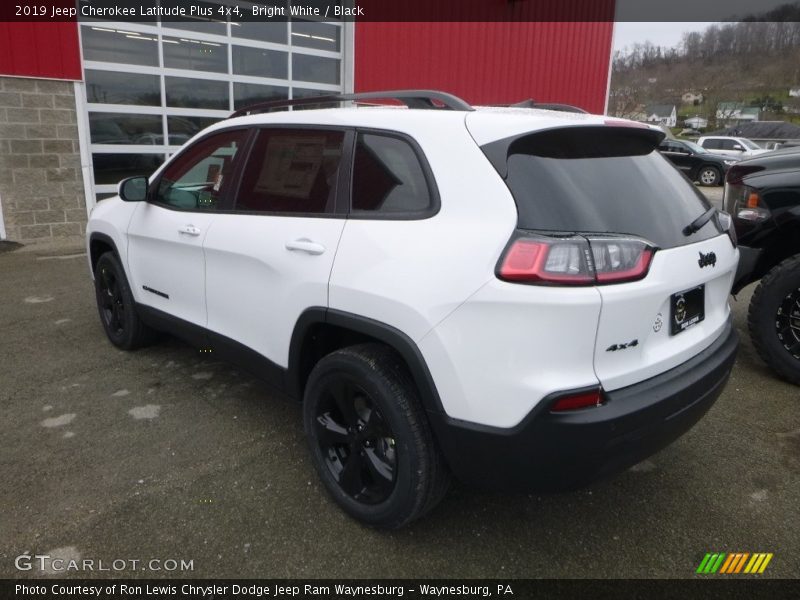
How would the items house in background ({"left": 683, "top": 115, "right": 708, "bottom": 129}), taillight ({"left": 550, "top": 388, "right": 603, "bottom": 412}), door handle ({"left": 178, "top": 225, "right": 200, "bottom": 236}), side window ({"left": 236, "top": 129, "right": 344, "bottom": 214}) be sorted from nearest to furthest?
taillight ({"left": 550, "top": 388, "right": 603, "bottom": 412}), side window ({"left": 236, "top": 129, "right": 344, "bottom": 214}), door handle ({"left": 178, "top": 225, "right": 200, "bottom": 236}), house in background ({"left": 683, "top": 115, "right": 708, "bottom": 129})

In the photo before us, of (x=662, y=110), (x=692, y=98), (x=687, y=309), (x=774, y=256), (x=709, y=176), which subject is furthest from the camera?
(x=662, y=110)

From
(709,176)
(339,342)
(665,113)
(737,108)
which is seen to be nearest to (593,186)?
(339,342)

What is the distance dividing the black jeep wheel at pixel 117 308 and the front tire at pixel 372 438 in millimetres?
1994

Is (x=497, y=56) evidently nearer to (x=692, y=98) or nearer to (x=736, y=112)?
(x=736, y=112)

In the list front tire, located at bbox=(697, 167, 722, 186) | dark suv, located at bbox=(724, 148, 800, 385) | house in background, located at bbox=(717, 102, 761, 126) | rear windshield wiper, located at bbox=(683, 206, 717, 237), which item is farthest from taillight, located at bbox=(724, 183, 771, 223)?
house in background, located at bbox=(717, 102, 761, 126)

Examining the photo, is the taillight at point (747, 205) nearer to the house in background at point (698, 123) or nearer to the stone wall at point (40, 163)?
the stone wall at point (40, 163)

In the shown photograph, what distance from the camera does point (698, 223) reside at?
2428 mm

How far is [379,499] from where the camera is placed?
2432 millimetres

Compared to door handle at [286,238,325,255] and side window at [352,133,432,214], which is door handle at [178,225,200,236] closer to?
door handle at [286,238,325,255]

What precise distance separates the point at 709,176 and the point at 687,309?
64.1ft

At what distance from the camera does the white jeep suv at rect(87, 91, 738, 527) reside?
196 centimetres

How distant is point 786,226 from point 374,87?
767cm

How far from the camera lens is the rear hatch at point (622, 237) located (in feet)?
6.52

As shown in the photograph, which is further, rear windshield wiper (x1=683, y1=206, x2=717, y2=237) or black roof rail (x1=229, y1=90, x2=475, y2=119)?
black roof rail (x1=229, y1=90, x2=475, y2=119)
